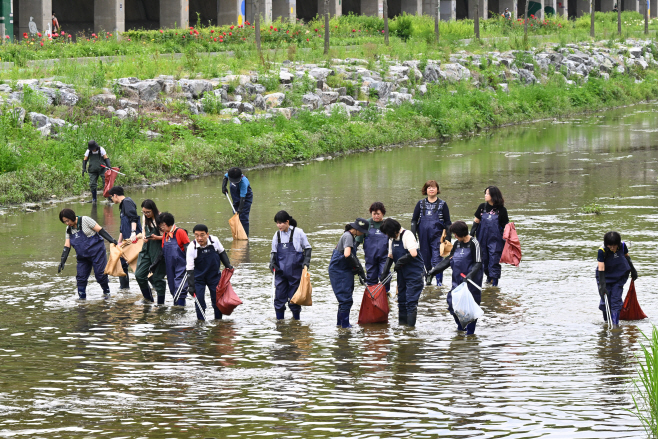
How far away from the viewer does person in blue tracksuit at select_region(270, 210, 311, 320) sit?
11555 mm

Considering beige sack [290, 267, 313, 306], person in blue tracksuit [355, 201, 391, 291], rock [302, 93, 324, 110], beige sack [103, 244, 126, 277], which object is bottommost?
beige sack [290, 267, 313, 306]

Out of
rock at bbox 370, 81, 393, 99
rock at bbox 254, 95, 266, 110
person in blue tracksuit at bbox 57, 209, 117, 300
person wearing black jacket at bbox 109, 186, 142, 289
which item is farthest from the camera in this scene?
rock at bbox 370, 81, 393, 99

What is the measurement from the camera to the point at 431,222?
13688 mm

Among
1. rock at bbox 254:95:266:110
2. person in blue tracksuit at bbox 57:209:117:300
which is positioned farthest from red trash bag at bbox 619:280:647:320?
rock at bbox 254:95:266:110

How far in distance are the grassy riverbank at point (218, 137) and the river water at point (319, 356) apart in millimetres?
3557

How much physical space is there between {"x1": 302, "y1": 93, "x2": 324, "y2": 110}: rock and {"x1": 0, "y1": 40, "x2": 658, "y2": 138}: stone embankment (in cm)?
4

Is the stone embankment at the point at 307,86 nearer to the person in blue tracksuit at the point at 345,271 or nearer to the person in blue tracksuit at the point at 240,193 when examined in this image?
the person in blue tracksuit at the point at 240,193

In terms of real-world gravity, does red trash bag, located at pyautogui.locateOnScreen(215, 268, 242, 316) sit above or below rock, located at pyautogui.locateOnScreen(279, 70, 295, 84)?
below

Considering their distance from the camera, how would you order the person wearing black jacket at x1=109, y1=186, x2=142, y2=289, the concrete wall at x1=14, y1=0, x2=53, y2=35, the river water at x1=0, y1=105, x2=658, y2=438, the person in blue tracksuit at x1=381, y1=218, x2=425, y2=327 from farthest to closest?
the concrete wall at x1=14, y1=0, x2=53, y2=35 < the person wearing black jacket at x1=109, y1=186, x2=142, y2=289 < the person in blue tracksuit at x1=381, y1=218, x2=425, y2=327 < the river water at x1=0, y1=105, x2=658, y2=438

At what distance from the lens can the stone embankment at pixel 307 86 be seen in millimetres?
27953

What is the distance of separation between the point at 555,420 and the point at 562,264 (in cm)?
745

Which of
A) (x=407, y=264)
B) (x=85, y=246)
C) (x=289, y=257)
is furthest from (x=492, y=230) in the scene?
(x=85, y=246)

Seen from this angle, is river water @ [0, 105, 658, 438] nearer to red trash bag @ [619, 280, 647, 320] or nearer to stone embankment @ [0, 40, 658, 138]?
red trash bag @ [619, 280, 647, 320]

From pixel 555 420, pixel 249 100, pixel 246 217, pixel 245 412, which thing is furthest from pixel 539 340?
pixel 249 100
